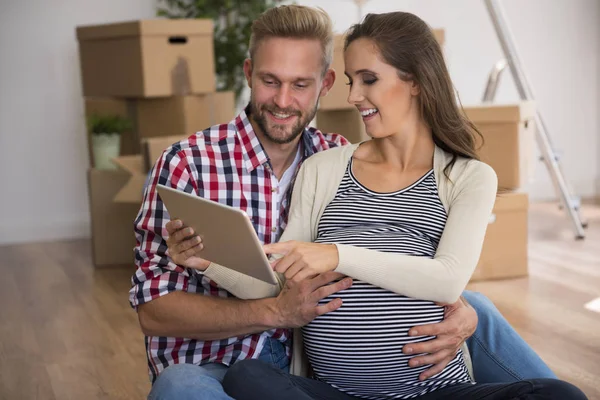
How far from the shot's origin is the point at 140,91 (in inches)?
157

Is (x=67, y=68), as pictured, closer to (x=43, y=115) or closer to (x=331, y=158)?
(x=43, y=115)

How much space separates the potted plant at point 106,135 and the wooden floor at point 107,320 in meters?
0.53

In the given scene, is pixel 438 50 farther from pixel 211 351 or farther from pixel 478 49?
pixel 478 49

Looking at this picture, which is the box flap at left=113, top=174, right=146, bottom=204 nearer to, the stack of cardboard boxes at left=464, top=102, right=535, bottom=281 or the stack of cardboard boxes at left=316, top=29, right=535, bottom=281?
the stack of cardboard boxes at left=316, top=29, right=535, bottom=281

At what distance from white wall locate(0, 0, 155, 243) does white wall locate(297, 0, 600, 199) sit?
74.0 inches

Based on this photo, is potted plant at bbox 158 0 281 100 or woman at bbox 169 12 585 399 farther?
potted plant at bbox 158 0 281 100

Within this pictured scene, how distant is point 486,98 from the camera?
13.7 feet

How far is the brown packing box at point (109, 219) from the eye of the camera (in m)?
4.23

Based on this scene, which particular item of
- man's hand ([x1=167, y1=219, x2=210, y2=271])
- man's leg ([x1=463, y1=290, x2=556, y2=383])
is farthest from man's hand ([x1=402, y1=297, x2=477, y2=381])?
man's hand ([x1=167, y1=219, x2=210, y2=271])

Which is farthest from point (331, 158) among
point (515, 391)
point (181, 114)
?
point (181, 114)

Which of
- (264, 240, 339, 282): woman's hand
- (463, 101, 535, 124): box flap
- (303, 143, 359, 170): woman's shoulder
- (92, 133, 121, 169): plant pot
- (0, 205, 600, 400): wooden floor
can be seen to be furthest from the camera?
(92, 133, 121, 169): plant pot

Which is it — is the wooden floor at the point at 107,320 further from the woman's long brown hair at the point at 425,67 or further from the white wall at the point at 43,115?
the woman's long brown hair at the point at 425,67

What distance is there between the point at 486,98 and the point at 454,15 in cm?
148

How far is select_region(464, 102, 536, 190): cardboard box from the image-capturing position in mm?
3605
